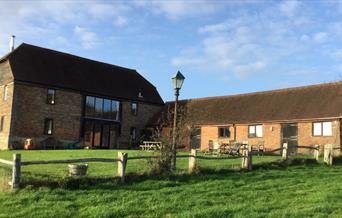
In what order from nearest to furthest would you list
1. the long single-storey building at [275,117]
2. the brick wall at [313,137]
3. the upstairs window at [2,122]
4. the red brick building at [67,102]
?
the brick wall at [313,137] → the long single-storey building at [275,117] → the red brick building at [67,102] → the upstairs window at [2,122]

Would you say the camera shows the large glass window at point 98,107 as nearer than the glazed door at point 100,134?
No

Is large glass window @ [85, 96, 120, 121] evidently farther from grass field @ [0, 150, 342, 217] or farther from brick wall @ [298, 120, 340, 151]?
grass field @ [0, 150, 342, 217]

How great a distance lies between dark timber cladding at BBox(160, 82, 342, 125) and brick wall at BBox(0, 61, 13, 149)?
14.2m

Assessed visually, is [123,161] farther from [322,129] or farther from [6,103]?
[6,103]

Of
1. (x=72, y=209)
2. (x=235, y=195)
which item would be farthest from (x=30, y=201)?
(x=235, y=195)

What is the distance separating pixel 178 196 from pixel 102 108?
29145 millimetres

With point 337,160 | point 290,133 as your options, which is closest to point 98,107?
point 290,133

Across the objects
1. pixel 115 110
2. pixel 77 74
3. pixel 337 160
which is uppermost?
pixel 77 74

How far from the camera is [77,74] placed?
4056cm

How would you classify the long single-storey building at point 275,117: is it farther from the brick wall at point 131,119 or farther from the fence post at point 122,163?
the fence post at point 122,163

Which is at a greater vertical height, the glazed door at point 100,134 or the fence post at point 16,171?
the glazed door at point 100,134

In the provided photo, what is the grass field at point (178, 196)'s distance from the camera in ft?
34.9

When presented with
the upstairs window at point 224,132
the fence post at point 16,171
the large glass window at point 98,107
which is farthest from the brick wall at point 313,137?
the fence post at point 16,171

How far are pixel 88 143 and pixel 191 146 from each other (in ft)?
29.7
